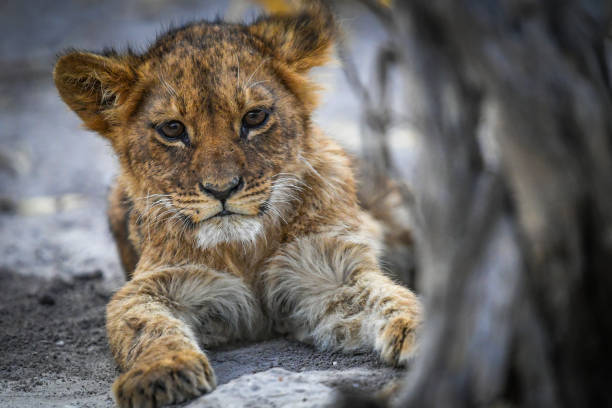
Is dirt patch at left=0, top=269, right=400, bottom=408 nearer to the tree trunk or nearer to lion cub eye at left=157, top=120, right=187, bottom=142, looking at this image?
the tree trunk

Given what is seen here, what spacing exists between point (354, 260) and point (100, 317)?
1598 mm

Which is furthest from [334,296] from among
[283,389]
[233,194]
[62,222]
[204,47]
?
[62,222]

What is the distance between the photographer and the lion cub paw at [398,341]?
8.18ft

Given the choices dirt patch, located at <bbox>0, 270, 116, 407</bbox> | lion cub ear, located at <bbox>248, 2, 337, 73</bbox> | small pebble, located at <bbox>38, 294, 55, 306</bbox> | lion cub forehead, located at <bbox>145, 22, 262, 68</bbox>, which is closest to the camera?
→ dirt patch, located at <bbox>0, 270, 116, 407</bbox>

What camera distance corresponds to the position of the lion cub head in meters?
2.87

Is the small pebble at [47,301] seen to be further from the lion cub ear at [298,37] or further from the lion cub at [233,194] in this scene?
the lion cub ear at [298,37]

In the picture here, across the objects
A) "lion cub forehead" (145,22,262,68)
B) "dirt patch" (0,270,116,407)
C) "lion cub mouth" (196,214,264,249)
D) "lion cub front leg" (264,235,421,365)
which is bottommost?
"dirt patch" (0,270,116,407)

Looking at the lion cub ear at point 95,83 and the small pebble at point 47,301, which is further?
the small pebble at point 47,301

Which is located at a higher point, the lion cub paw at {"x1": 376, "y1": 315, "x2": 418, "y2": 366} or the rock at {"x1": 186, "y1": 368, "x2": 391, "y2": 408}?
the lion cub paw at {"x1": 376, "y1": 315, "x2": 418, "y2": 366}

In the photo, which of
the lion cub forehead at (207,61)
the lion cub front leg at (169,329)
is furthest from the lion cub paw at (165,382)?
the lion cub forehead at (207,61)

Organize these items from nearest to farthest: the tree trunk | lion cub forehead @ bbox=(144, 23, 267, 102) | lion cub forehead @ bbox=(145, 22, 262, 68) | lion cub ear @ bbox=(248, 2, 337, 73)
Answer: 1. the tree trunk
2. lion cub forehead @ bbox=(144, 23, 267, 102)
3. lion cub forehead @ bbox=(145, 22, 262, 68)
4. lion cub ear @ bbox=(248, 2, 337, 73)

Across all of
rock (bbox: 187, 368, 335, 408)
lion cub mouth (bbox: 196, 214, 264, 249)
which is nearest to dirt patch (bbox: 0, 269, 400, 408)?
rock (bbox: 187, 368, 335, 408)

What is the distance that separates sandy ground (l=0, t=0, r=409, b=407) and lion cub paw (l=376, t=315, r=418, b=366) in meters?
0.06

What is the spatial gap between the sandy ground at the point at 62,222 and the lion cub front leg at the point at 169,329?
17 centimetres
